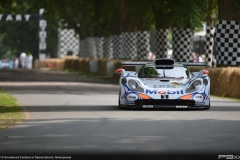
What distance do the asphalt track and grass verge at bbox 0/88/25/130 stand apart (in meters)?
0.24

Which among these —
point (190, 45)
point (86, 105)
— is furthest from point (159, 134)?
A: point (190, 45)

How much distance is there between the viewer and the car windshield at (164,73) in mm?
19656

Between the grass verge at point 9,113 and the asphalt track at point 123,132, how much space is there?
9.6 inches

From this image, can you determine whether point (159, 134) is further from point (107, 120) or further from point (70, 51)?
point (70, 51)

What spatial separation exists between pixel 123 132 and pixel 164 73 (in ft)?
21.4

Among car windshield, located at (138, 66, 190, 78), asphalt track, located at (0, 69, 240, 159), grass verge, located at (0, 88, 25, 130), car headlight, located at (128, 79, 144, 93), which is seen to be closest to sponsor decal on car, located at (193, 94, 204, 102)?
asphalt track, located at (0, 69, 240, 159)

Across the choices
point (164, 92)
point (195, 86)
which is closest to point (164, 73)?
point (195, 86)

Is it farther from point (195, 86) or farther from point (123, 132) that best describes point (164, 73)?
point (123, 132)

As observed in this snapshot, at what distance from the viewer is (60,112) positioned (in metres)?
18.1

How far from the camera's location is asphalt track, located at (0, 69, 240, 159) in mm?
10898

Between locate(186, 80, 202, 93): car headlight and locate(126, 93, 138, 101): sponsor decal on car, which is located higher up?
locate(186, 80, 202, 93): car headlight

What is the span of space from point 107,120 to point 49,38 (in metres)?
76.9

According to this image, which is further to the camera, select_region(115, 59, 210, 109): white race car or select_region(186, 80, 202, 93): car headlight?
select_region(186, 80, 202, 93): car headlight

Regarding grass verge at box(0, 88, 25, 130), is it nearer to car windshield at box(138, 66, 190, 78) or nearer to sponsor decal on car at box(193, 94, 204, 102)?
car windshield at box(138, 66, 190, 78)
